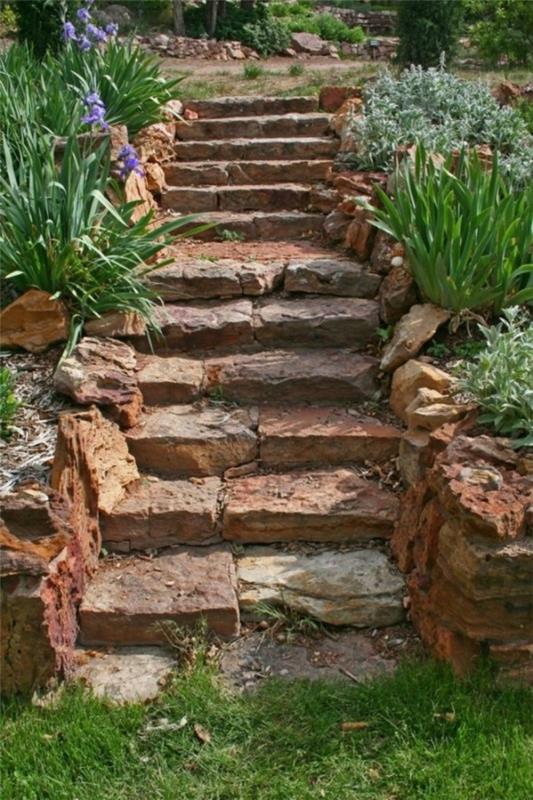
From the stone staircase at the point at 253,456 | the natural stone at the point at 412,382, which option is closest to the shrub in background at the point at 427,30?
the stone staircase at the point at 253,456

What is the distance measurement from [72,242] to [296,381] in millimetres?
1325

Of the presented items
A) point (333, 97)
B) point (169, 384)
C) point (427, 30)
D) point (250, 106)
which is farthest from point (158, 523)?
point (427, 30)

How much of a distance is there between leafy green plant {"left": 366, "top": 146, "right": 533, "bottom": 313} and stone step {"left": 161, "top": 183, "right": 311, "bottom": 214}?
1.88 metres

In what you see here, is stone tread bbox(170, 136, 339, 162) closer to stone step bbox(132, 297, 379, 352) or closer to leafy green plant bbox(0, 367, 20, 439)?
stone step bbox(132, 297, 379, 352)

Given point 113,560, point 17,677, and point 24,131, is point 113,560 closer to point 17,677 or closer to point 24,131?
point 17,677

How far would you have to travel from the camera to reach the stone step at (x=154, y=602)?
332 centimetres

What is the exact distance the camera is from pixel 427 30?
891 cm

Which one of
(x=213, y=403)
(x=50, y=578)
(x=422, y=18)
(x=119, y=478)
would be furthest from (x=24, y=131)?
(x=422, y=18)

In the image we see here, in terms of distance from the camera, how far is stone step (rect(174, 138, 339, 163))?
698 cm

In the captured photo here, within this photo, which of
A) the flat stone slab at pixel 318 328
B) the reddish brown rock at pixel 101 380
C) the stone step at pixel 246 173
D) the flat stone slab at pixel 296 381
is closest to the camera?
the reddish brown rock at pixel 101 380

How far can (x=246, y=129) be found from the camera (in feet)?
24.4

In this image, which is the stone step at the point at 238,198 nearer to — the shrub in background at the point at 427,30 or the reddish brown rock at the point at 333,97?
the reddish brown rock at the point at 333,97

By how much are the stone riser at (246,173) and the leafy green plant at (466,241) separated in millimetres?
2256

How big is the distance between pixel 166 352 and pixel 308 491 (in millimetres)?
1291
